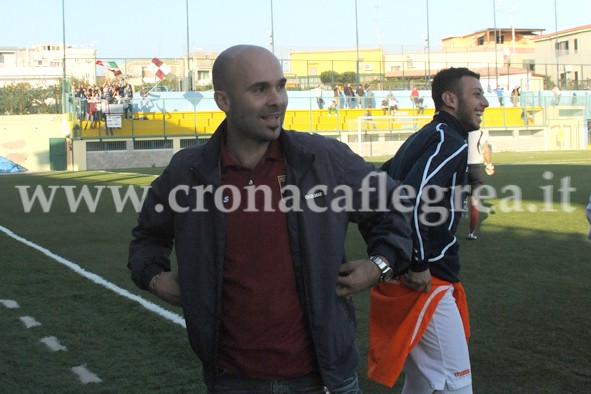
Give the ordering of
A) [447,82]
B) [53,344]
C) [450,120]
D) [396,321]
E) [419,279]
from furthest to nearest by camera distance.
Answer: [53,344] → [447,82] → [450,120] → [396,321] → [419,279]

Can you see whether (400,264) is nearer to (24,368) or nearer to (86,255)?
(24,368)

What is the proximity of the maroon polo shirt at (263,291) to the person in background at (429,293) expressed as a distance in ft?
3.88

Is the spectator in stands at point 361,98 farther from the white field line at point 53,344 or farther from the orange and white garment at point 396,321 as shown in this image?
the orange and white garment at point 396,321

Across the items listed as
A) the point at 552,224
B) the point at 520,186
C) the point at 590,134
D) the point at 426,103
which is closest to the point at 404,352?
the point at 552,224

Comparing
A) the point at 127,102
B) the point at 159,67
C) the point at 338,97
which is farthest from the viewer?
the point at 338,97

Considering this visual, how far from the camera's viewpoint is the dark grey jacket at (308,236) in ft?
9.55

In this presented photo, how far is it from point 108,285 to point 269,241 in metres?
7.01

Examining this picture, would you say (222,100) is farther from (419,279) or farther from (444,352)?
(444,352)

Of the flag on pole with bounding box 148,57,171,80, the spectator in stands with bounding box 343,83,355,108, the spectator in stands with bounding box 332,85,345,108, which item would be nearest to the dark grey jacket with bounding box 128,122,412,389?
the spectator in stands with bounding box 332,85,345,108

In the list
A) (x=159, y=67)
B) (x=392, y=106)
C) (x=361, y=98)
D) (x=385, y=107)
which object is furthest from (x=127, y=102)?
(x=392, y=106)

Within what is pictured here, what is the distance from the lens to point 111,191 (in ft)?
80.3

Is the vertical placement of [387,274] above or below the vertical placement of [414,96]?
below

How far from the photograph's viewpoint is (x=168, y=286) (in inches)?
122

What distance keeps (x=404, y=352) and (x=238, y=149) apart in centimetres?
162
